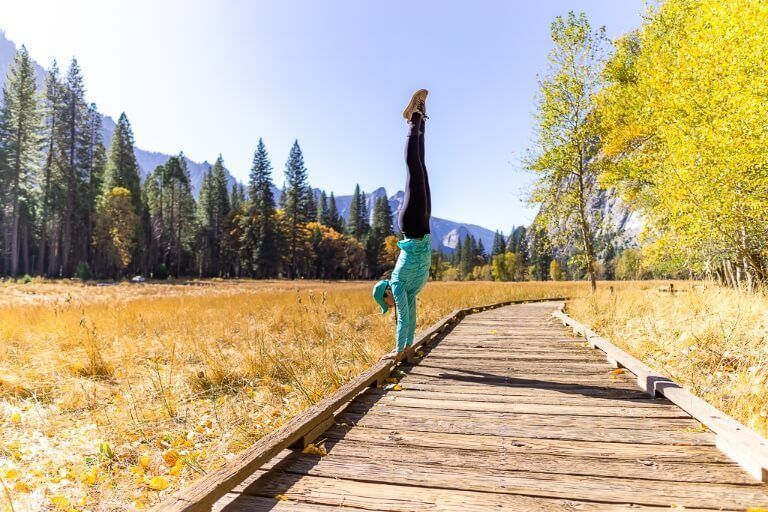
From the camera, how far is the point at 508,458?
2424mm

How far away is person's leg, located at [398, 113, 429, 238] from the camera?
4543 millimetres

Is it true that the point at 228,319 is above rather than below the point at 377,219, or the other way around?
below

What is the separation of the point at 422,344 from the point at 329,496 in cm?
436

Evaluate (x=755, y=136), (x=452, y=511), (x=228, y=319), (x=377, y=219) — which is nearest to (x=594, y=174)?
(x=755, y=136)

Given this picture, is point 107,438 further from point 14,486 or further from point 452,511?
point 452,511

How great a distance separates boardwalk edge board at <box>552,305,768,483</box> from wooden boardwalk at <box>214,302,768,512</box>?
6 centimetres

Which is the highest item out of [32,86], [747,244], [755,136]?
[32,86]

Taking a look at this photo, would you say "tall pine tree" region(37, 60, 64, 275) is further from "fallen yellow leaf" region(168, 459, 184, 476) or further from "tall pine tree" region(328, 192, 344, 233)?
"fallen yellow leaf" region(168, 459, 184, 476)

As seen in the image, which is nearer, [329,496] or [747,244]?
[329,496]

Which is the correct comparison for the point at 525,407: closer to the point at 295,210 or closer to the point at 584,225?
the point at 584,225

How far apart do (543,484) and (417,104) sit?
4005 millimetres

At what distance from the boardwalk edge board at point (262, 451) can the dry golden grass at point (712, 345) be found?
115 inches

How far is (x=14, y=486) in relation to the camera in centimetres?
289

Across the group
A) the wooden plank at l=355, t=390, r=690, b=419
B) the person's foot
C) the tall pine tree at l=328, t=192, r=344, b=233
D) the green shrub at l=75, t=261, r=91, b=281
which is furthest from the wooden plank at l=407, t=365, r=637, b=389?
the tall pine tree at l=328, t=192, r=344, b=233
